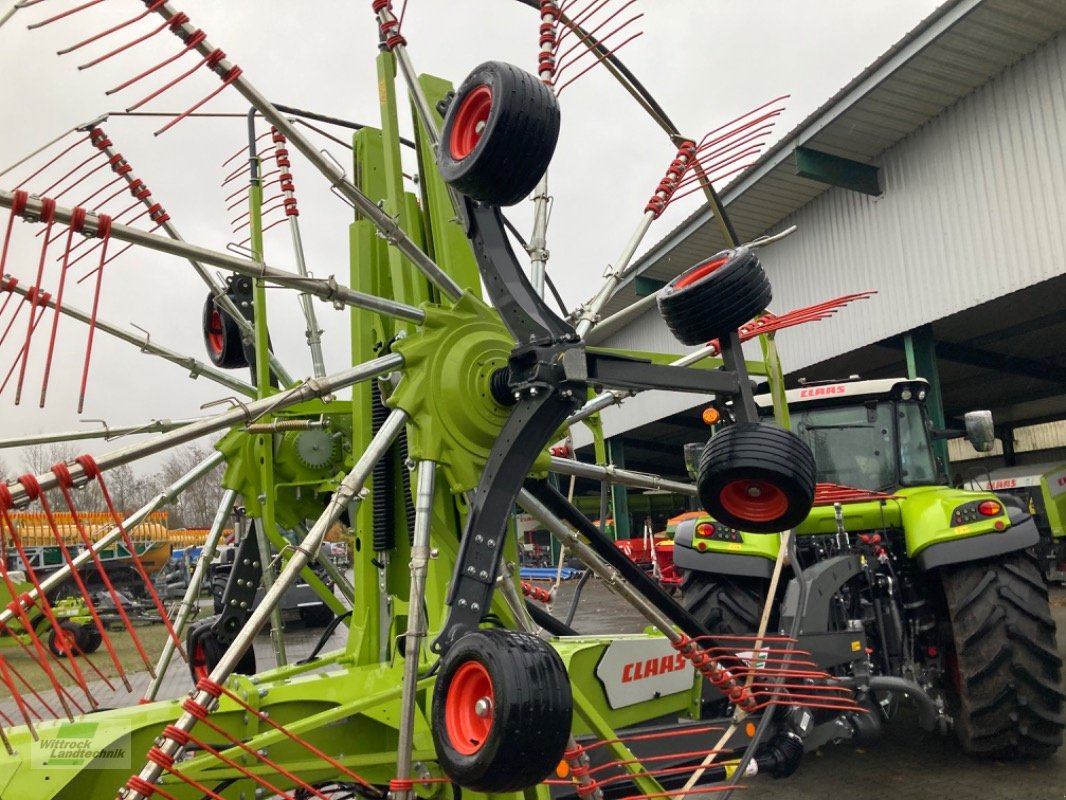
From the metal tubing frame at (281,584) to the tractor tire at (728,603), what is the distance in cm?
380

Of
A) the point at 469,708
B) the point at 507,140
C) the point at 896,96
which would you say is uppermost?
the point at 896,96

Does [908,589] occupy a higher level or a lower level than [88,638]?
higher

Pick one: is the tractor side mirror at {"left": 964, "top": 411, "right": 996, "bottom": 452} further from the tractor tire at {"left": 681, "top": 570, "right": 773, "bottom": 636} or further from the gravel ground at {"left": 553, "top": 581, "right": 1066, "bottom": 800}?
the gravel ground at {"left": 553, "top": 581, "right": 1066, "bottom": 800}

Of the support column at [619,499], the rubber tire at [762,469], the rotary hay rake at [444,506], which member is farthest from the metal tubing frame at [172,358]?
the support column at [619,499]

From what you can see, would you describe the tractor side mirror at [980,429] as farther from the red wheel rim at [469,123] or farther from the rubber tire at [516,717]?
the rubber tire at [516,717]

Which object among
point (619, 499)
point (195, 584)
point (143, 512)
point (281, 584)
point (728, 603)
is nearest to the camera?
point (281, 584)

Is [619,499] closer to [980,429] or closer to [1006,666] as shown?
[980,429]

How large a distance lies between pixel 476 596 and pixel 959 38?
11312 mm

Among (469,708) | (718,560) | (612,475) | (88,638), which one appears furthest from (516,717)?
(88,638)

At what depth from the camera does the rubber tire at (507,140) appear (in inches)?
109

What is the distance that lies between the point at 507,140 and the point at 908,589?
15.9 feet

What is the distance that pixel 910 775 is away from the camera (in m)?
5.70

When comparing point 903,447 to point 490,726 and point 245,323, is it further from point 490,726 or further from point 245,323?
point 490,726

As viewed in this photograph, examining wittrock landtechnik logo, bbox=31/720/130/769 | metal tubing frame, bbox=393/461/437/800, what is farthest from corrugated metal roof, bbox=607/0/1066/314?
wittrock landtechnik logo, bbox=31/720/130/769
